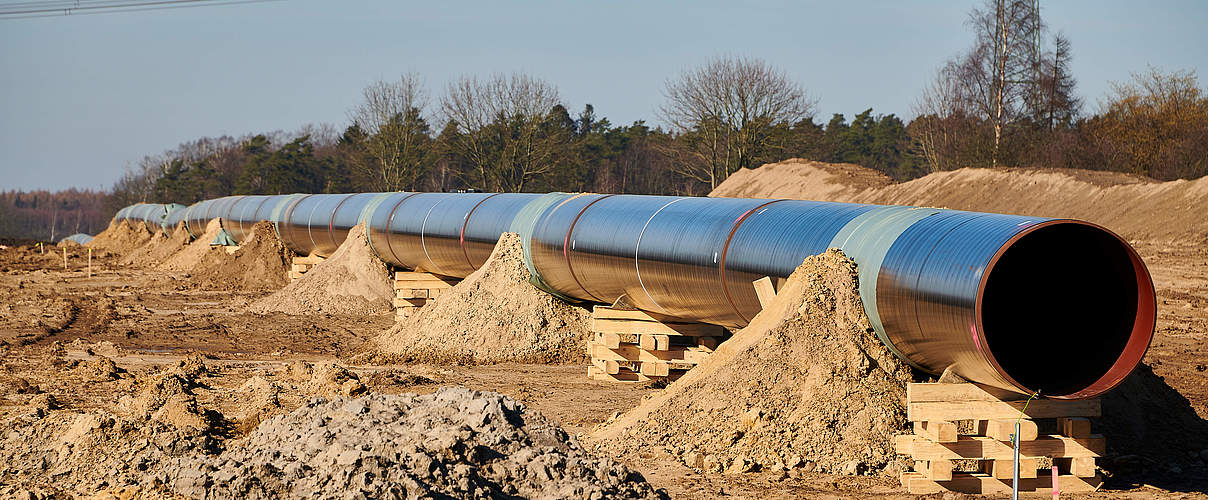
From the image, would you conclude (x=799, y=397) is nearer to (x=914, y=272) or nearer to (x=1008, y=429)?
(x=914, y=272)

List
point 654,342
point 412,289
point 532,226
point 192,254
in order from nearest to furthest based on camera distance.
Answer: point 654,342
point 532,226
point 412,289
point 192,254

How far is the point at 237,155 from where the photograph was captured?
90500 millimetres

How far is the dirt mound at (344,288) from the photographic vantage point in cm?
1916

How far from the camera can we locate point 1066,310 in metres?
7.29

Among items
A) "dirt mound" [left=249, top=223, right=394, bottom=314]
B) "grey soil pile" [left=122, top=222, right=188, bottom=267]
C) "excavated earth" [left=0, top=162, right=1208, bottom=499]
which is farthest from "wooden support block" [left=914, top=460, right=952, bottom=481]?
"grey soil pile" [left=122, top=222, right=188, bottom=267]

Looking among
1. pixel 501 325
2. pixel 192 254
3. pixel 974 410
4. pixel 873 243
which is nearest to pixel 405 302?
pixel 501 325

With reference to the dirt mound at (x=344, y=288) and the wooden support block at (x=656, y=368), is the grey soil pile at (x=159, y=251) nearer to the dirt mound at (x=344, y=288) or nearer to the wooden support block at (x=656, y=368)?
the dirt mound at (x=344, y=288)

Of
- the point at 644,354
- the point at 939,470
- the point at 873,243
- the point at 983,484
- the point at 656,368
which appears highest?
the point at 873,243

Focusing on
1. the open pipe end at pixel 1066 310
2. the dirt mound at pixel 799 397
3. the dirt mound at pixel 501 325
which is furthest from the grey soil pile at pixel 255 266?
the open pipe end at pixel 1066 310

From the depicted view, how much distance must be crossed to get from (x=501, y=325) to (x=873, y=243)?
680cm

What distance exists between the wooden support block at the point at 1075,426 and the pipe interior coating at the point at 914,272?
0.77 ft

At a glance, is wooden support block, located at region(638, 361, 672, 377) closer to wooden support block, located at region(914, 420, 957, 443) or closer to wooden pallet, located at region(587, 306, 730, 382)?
wooden pallet, located at region(587, 306, 730, 382)

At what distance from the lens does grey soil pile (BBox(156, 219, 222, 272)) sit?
32031 millimetres

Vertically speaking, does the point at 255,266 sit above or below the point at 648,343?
above
